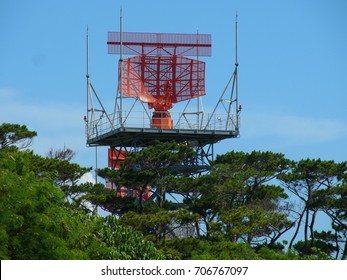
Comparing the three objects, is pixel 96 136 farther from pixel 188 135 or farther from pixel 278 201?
pixel 278 201

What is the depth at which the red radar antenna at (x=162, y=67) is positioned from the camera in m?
73.4

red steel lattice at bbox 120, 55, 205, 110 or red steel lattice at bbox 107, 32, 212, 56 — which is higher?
red steel lattice at bbox 107, 32, 212, 56

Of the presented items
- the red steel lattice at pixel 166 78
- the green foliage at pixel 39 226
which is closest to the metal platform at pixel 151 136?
the red steel lattice at pixel 166 78

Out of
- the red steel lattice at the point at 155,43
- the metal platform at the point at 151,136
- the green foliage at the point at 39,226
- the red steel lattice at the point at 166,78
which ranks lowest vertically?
the green foliage at the point at 39,226

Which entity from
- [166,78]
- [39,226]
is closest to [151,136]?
[166,78]

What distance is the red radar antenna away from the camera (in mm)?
73375

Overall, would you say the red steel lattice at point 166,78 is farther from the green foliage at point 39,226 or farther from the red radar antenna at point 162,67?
the green foliage at point 39,226

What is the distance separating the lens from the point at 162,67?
73812mm

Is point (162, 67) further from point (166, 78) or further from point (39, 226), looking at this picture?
point (39, 226)

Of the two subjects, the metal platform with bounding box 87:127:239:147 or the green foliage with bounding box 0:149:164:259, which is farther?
the metal platform with bounding box 87:127:239:147

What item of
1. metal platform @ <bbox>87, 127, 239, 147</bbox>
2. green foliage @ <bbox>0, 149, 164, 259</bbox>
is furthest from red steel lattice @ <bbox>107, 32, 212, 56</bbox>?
green foliage @ <bbox>0, 149, 164, 259</bbox>

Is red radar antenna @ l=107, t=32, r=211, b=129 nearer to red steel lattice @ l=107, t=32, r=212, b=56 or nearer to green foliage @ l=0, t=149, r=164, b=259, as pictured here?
red steel lattice @ l=107, t=32, r=212, b=56

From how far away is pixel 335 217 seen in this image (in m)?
72.4
